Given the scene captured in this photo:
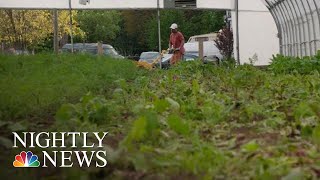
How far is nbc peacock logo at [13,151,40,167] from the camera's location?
2.22 meters

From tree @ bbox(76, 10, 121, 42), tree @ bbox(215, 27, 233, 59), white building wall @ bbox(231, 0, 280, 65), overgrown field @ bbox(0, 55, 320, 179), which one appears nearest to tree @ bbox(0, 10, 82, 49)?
tree @ bbox(215, 27, 233, 59)

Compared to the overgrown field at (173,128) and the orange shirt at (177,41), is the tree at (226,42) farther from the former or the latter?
the overgrown field at (173,128)

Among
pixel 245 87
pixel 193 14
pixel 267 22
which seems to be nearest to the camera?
pixel 245 87

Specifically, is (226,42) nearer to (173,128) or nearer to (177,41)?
(177,41)

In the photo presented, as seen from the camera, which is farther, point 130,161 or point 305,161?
point 305,161

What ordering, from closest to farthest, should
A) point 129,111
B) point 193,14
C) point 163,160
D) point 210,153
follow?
point 163,160
point 210,153
point 129,111
point 193,14

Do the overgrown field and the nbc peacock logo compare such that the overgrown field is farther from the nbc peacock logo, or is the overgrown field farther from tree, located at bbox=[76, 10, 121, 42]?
tree, located at bbox=[76, 10, 121, 42]

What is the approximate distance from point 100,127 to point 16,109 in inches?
22.8

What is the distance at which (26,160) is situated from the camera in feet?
7.45

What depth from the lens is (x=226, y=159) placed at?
239cm

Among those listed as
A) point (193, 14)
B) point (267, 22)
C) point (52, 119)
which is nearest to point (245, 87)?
point (52, 119)

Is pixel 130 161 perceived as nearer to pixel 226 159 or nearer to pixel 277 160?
pixel 226 159

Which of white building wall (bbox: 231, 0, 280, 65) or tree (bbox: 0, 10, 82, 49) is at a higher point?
tree (bbox: 0, 10, 82, 49)

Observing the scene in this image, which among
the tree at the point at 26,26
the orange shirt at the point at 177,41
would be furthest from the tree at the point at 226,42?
the tree at the point at 26,26
